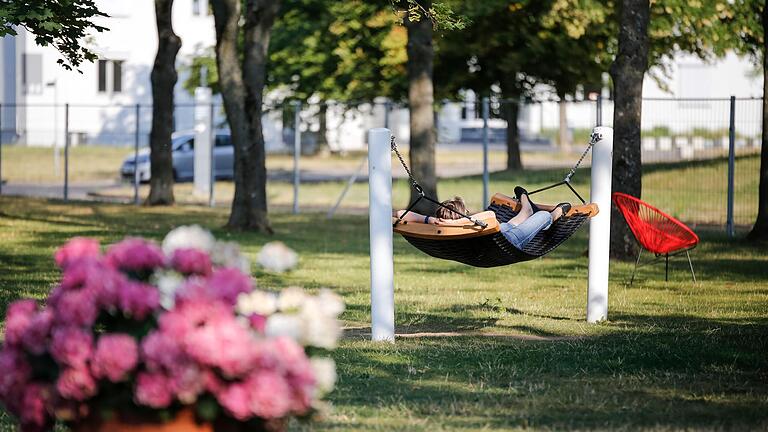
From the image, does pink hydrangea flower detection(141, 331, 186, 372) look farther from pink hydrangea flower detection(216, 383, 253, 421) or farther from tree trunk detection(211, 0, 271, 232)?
tree trunk detection(211, 0, 271, 232)

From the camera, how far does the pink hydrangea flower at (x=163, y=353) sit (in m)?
4.54

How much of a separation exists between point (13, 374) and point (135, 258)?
2.04 ft

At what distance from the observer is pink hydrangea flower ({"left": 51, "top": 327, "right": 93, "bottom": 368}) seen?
4.64 m

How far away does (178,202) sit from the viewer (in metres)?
28.5

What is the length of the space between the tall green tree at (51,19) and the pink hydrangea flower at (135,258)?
8.24 meters

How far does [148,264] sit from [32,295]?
7.76 metres

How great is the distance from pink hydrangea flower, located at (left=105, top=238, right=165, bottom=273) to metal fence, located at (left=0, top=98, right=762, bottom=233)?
17.8 metres

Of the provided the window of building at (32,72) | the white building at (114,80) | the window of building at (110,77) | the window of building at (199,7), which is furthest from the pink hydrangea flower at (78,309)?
the window of building at (199,7)

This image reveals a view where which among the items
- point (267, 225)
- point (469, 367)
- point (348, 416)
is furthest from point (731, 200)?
point (348, 416)

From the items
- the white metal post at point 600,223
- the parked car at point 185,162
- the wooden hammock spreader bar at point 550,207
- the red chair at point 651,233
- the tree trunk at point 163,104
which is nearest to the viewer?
the wooden hammock spreader bar at point 550,207

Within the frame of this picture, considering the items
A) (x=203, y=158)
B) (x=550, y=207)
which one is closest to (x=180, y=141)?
(x=203, y=158)

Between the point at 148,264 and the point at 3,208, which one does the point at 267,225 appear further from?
the point at 148,264

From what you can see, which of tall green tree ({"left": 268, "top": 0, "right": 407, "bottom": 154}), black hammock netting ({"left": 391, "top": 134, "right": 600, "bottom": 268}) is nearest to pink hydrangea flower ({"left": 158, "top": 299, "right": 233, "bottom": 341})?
black hammock netting ({"left": 391, "top": 134, "right": 600, "bottom": 268})

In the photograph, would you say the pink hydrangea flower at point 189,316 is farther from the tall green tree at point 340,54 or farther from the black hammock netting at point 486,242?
the tall green tree at point 340,54
